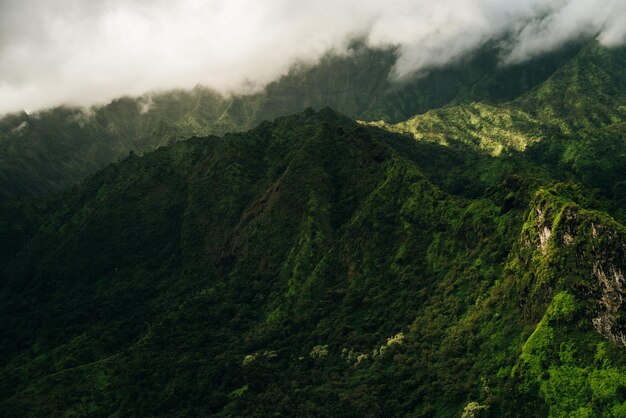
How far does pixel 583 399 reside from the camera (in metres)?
136

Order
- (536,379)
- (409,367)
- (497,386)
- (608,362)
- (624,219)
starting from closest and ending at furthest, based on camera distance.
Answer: (608,362), (536,379), (497,386), (624,219), (409,367)

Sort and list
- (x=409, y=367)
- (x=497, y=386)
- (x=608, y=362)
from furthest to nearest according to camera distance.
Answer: (x=409, y=367), (x=497, y=386), (x=608, y=362)

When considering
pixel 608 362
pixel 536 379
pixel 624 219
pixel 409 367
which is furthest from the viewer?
pixel 409 367

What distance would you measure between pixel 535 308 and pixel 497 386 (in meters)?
23.6

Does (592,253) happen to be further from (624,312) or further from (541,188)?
(541,188)

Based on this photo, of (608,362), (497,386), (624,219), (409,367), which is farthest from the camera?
(409,367)

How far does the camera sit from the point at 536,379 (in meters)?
148

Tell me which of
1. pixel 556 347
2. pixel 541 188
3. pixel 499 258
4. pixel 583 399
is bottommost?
pixel 583 399

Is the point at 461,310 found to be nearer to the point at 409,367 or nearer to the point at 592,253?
the point at 409,367

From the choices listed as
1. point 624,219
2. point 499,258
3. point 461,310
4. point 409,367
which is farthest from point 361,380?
point 624,219

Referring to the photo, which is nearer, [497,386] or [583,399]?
[583,399]

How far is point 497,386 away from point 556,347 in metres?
19.4

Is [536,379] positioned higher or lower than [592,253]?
lower

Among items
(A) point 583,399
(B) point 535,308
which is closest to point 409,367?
(B) point 535,308
